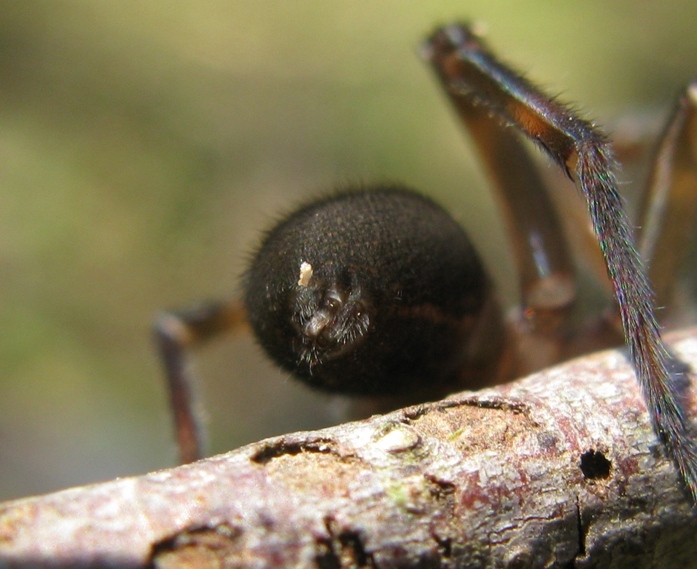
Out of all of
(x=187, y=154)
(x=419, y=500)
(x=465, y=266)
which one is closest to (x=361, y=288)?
(x=465, y=266)

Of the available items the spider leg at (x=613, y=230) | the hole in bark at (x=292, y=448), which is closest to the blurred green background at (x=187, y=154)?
the spider leg at (x=613, y=230)

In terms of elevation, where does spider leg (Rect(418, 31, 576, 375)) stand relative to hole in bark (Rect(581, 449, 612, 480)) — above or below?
above

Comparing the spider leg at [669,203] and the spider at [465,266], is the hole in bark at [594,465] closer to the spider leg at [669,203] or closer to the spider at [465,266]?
the spider at [465,266]

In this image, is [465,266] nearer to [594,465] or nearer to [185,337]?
[594,465]

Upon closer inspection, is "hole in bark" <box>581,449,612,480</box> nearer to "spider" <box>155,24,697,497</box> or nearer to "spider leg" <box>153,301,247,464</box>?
"spider" <box>155,24,697,497</box>

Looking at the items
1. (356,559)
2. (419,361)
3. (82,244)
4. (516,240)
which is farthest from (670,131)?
(82,244)

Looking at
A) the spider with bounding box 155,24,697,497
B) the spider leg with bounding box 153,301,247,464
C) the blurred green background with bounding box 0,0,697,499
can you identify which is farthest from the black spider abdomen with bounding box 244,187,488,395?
the blurred green background with bounding box 0,0,697,499
